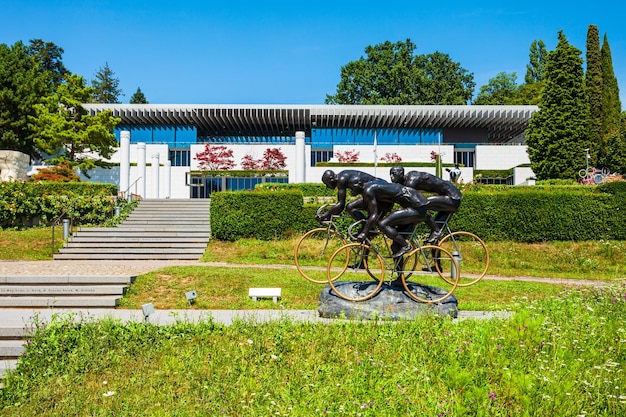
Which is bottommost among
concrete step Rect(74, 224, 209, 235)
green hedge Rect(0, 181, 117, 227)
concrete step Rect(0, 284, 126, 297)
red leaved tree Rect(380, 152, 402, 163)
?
concrete step Rect(0, 284, 126, 297)

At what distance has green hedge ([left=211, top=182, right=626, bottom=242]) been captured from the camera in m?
19.8

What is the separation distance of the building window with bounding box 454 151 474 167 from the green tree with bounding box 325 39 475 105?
18.1 m

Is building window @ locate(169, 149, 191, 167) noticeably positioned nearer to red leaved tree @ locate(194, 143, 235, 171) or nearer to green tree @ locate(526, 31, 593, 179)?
red leaved tree @ locate(194, 143, 235, 171)

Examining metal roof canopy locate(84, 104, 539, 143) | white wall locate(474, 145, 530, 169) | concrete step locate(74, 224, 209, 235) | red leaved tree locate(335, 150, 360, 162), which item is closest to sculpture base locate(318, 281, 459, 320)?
concrete step locate(74, 224, 209, 235)

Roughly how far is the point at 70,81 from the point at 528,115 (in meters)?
36.2

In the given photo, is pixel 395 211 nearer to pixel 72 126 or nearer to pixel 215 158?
pixel 215 158

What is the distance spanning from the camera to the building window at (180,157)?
141ft

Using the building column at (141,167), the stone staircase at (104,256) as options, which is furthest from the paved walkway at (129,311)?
the building column at (141,167)

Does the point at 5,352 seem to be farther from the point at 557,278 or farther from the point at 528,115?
the point at 528,115

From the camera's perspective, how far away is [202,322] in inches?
293

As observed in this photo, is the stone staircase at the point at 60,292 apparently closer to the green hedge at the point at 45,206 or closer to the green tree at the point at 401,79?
the green hedge at the point at 45,206

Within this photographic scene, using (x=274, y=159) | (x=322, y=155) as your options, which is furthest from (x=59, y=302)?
(x=322, y=155)

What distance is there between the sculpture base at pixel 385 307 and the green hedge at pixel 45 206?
17.0 m

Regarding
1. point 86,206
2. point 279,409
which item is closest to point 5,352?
point 279,409
